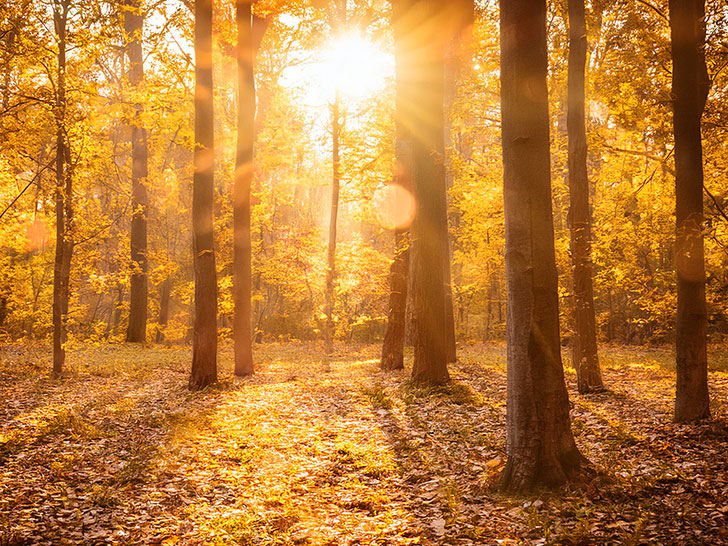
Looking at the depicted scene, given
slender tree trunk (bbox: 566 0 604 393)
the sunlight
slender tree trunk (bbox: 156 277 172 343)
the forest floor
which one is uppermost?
the sunlight

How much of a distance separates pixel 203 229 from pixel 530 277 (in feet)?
25.5

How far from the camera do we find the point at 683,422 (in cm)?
691

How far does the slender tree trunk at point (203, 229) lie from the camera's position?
34.8ft

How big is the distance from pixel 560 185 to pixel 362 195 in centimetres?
717

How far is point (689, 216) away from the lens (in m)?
6.93

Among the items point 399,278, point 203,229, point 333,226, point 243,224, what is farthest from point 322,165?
point 203,229

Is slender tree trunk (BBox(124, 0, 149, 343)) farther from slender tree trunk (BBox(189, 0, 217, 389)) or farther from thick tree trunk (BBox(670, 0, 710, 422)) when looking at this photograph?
thick tree trunk (BBox(670, 0, 710, 422))

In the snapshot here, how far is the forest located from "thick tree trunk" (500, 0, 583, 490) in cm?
3

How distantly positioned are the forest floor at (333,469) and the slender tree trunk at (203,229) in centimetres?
75

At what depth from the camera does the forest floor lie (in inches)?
173

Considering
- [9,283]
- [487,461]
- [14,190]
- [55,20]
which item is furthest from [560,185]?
[9,283]

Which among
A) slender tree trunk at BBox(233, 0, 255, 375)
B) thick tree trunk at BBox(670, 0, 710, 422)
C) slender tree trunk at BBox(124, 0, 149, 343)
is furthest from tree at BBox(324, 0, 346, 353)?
thick tree trunk at BBox(670, 0, 710, 422)

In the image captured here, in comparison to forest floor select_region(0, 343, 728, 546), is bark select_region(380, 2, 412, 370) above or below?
above

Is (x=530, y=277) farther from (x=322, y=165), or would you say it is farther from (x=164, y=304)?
(x=164, y=304)
